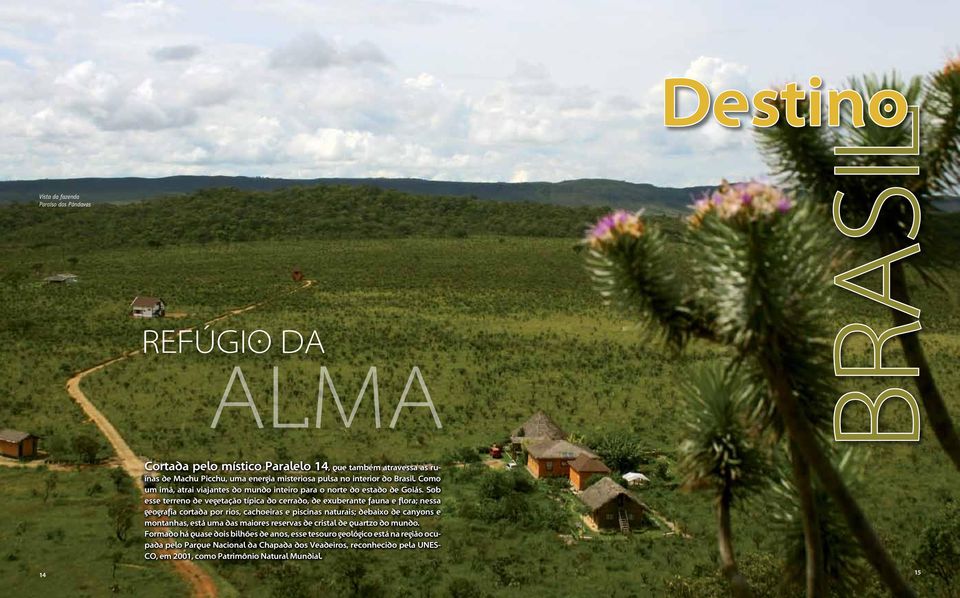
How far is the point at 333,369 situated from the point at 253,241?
7591 cm

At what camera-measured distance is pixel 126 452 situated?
3209cm

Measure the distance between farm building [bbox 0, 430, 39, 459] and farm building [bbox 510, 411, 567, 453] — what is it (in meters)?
17.0

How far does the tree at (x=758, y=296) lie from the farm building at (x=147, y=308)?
60352mm

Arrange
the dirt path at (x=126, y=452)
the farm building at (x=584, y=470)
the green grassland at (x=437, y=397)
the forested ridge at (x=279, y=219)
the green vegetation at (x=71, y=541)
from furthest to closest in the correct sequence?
the forested ridge at (x=279, y=219) < the farm building at (x=584, y=470) < the green grassland at (x=437, y=397) < the dirt path at (x=126, y=452) < the green vegetation at (x=71, y=541)

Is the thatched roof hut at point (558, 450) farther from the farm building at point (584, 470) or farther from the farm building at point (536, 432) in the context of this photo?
the farm building at point (536, 432)

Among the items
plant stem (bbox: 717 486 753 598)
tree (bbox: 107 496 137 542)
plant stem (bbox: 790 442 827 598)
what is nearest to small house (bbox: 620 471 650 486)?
tree (bbox: 107 496 137 542)

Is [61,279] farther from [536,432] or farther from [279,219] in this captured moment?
[536,432]

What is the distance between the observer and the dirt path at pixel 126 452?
21.2 m

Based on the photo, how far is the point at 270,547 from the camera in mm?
23922

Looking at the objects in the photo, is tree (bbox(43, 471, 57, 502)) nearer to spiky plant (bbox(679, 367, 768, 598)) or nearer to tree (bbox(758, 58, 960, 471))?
spiky plant (bbox(679, 367, 768, 598))

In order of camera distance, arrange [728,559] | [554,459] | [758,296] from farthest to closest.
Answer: [554,459] < [728,559] < [758,296]

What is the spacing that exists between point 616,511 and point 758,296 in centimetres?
2221

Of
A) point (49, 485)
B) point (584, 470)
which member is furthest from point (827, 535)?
point (49, 485)

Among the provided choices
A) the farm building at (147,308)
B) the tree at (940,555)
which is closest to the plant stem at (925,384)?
the tree at (940,555)
